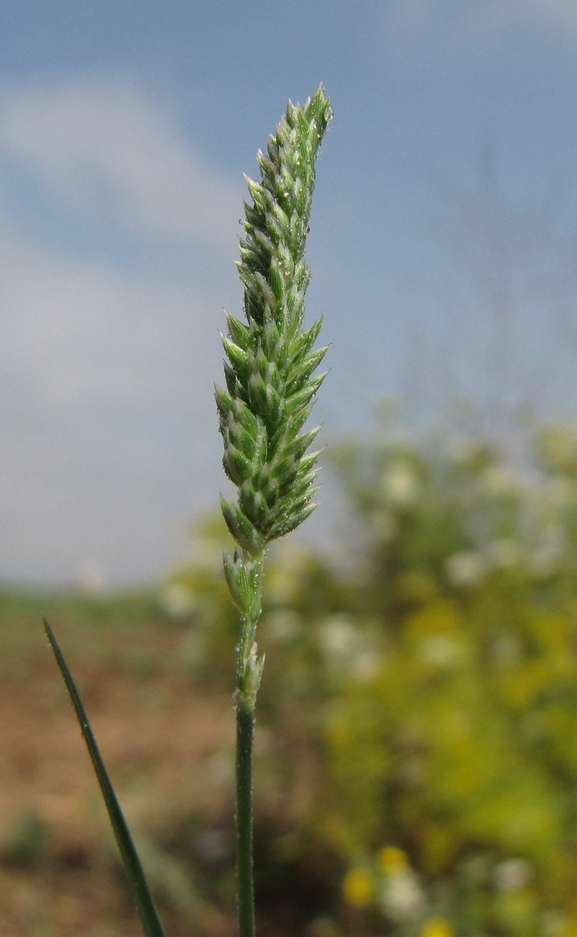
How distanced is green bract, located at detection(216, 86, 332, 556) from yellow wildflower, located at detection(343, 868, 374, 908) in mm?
3884

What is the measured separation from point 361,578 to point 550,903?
105 inches

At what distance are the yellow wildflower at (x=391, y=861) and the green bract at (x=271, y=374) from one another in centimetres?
387

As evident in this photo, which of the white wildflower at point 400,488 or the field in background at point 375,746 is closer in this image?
the field in background at point 375,746

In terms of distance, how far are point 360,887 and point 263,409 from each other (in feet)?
12.9

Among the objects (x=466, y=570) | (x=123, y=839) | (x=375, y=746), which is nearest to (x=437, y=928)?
(x=375, y=746)

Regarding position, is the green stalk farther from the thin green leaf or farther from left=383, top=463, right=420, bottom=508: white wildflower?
left=383, top=463, right=420, bottom=508: white wildflower

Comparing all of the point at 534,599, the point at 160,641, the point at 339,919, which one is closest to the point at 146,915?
the point at 339,919

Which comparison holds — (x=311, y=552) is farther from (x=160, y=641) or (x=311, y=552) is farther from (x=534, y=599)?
(x=160, y=641)

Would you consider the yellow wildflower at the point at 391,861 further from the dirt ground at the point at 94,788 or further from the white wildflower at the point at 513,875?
the dirt ground at the point at 94,788

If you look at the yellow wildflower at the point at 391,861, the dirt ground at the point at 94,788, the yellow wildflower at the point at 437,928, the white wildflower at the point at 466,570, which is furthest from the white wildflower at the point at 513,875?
the white wildflower at the point at 466,570

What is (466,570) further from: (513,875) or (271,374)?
(271,374)

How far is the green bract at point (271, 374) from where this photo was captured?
50 cm

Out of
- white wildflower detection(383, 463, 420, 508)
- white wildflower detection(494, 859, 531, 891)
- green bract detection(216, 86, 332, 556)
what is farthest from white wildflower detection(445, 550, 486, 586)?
green bract detection(216, 86, 332, 556)

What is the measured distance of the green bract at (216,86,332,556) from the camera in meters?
0.50
